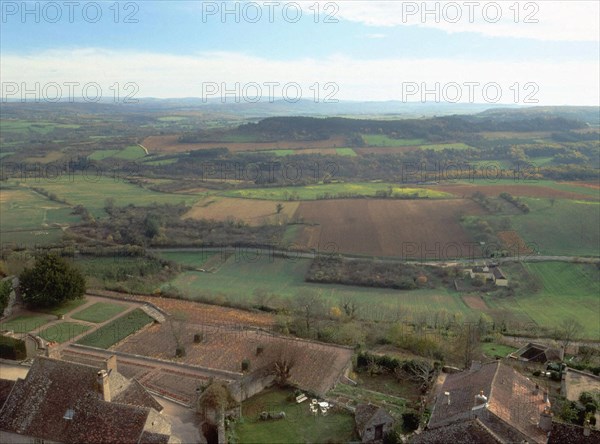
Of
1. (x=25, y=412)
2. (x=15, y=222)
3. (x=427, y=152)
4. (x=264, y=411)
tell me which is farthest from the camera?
(x=427, y=152)

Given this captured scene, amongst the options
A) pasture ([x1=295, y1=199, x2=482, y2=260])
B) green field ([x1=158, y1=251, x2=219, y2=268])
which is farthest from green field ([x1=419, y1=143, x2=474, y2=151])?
green field ([x1=158, y1=251, x2=219, y2=268])

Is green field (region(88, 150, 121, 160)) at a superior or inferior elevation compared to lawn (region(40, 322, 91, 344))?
superior

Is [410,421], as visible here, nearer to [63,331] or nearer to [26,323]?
[63,331]

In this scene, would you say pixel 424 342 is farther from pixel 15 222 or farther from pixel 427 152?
pixel 427 152

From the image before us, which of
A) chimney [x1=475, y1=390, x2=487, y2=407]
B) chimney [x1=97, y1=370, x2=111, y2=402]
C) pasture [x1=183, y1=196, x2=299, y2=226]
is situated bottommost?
chimney [x1=475, y1=390, x2=487, y2=407]

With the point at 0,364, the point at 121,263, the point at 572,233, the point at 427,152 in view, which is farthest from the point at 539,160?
the point at 0,364

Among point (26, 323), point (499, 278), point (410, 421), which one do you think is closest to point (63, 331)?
point (26, 323)

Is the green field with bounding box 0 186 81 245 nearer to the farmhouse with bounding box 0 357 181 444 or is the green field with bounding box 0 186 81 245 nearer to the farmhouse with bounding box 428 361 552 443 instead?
the farmhouse with bounding box 0 357 181 444
